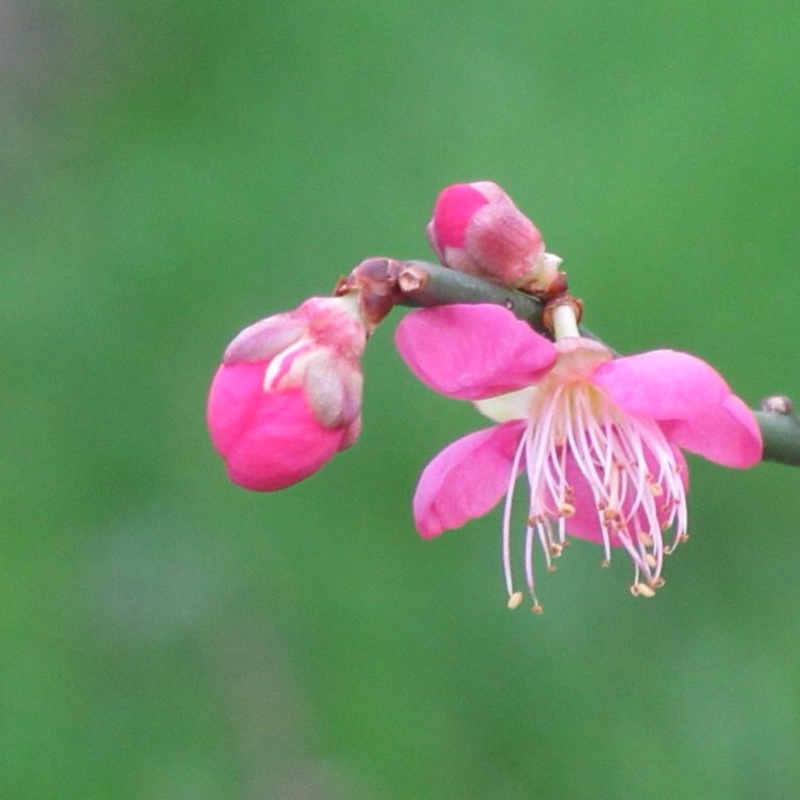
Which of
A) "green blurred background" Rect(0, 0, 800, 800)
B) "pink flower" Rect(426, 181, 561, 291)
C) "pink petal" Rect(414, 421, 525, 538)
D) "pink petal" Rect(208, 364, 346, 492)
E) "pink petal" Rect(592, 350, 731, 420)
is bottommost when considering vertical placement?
"green blurred background" Rect(0, 0, 800, 800)

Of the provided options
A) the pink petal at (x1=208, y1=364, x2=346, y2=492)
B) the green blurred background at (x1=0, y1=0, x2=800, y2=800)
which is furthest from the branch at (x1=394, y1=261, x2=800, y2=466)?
the green blurred background at (x1=0, y1=0, x2=800, y2=800)

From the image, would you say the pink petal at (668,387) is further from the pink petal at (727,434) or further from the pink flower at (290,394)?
the pink flower at (290,394)

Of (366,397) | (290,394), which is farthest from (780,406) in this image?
(366,397)

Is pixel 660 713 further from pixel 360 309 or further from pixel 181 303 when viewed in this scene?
pixel 360 309

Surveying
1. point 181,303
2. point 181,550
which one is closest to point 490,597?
point 181,550

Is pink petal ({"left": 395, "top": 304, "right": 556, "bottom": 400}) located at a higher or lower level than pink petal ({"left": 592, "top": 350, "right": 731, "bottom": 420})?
higher

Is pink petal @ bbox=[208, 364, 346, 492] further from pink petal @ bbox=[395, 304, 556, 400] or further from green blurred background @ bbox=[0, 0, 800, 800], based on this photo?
green blurred background @ bbox=[0, 0, 800, 800]

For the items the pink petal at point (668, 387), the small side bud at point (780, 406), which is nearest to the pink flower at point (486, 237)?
the pink petal at point (668, 387)
